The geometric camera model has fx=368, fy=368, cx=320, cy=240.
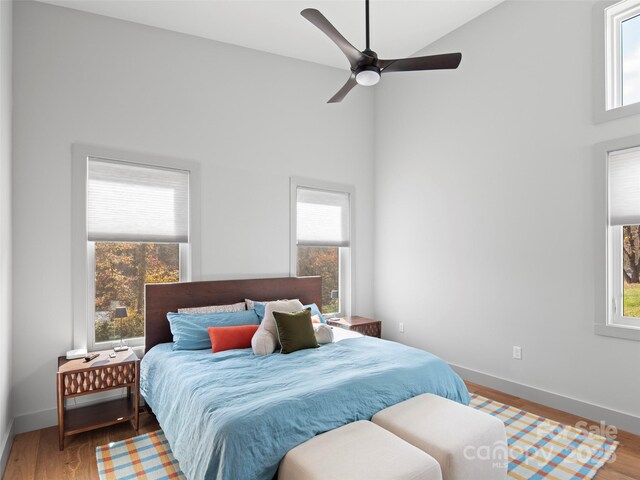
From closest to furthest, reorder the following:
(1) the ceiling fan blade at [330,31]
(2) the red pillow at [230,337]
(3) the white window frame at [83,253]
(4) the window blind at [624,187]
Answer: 1. (1) the ceiling fan blade at [330,31]
2. (4) the window blind at [624,187]
3. (2) the red pillow at [230,337]
4. (3) the white window frame at [83,253]

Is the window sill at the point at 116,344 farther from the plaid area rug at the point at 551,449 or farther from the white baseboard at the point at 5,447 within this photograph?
the plaid area rug at the point at 551,449

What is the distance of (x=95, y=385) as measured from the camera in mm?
2740

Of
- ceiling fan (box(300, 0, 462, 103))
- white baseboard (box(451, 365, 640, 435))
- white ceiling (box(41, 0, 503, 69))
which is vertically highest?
white ceiling (box(41, 0, 503, 69))

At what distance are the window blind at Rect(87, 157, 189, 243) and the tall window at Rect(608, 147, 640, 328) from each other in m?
3.68

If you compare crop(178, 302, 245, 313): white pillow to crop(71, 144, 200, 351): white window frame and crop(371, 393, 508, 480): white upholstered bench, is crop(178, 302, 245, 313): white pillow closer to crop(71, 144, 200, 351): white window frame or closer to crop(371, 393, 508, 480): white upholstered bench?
crop(71, 144, 200, 351): white window frame

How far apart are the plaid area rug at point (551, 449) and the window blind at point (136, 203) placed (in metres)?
Result: 3.23

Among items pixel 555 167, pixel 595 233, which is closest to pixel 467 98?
pixel 555 167

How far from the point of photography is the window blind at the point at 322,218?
14.5 feet

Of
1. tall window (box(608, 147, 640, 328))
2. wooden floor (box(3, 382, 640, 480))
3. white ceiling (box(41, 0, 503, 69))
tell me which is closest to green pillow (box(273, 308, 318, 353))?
wooden floor (box(3, 382, 640, 480))

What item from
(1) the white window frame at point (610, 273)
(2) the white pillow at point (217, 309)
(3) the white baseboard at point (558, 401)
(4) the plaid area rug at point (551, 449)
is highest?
(1) the white window frame at point (610, 273)

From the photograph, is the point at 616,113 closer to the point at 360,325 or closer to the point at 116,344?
the point at 360,325

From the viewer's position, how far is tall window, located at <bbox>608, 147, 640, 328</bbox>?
2.77 metres

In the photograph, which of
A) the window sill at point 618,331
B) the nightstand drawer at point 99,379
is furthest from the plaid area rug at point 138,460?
the window sill at point 618,331

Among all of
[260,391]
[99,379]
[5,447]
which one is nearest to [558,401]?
[260,391]
